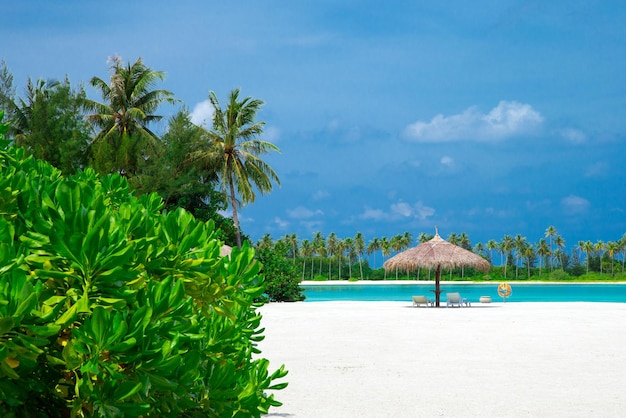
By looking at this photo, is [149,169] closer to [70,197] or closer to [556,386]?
[556,386]

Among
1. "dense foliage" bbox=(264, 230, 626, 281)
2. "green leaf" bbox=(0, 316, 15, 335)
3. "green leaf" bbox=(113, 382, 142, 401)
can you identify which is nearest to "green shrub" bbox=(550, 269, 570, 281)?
"dense foliage" bbox=(264, 230, 626, 281)

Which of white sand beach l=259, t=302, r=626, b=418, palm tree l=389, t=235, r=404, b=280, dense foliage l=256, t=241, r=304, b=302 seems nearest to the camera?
white sand beach l=259, t=302, r=626, b=418

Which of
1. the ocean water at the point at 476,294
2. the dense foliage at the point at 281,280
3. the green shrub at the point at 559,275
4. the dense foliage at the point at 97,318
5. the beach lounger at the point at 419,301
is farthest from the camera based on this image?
the green shrub at the point at 559,275

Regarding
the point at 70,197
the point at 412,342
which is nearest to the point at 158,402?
the point at 70,197

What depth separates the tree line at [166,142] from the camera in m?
31.6

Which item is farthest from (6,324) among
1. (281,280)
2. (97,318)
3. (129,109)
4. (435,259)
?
(129,109)

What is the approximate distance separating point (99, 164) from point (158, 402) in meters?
29.3

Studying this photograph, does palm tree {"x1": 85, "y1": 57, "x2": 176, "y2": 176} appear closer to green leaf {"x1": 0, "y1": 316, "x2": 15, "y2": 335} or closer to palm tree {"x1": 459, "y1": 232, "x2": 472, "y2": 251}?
green leaf {"x1": 0, "y1": 316, "x2": 15, "y2": 335}

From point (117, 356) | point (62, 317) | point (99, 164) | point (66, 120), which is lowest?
point (117, 356)

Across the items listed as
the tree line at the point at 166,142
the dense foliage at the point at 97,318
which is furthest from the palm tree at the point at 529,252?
the dense foliage at the point at 97,318

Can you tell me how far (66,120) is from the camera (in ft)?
99.8

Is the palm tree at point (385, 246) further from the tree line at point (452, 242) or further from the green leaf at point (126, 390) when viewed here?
the green leaf at point (126, 390)

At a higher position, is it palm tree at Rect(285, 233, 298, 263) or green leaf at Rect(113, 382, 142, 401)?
palm tree at Rect(285, 233, 298, 263)

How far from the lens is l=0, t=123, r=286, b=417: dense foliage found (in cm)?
166
